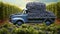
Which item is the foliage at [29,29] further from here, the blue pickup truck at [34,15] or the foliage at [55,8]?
the foliage at [55,8]

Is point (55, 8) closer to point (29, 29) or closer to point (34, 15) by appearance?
point (34, 15)

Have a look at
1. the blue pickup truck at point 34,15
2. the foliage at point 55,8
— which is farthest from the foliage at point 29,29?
the foliage at point 55,8

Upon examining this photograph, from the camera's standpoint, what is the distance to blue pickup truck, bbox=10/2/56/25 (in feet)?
11.9

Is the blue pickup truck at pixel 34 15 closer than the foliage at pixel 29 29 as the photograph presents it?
No

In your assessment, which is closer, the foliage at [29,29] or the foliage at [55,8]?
the foliage at [29,29]

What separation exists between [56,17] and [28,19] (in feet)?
1.43

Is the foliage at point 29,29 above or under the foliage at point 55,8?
under

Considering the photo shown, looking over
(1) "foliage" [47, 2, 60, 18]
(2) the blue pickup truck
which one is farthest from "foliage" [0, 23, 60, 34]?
(1) "foliage" [47, 2, 60, 18]

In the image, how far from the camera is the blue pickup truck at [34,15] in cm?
364

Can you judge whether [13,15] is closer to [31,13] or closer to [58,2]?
[31,13]

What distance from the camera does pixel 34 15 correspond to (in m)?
3.65

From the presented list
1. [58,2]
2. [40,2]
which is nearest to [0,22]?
[40,2]

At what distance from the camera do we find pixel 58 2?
367 centimetres

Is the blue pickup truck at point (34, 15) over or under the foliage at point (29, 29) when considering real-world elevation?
over
